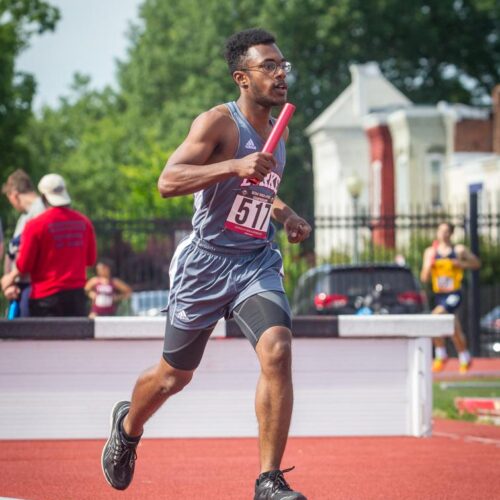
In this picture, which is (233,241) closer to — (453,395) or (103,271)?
(453,395)

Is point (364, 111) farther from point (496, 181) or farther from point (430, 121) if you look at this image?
point (496, 181)

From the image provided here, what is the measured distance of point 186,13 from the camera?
208 feet

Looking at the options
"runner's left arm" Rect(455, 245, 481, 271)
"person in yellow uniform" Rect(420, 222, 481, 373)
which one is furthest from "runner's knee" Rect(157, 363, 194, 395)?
"runner's left arm" Rect(455, 245, 481, 271)

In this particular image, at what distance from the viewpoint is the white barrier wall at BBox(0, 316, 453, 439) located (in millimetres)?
10305

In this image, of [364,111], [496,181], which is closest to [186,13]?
[364,111]

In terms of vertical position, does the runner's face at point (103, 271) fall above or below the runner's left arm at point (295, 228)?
below

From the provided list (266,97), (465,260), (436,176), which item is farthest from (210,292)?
(436,176)

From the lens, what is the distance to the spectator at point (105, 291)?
66.2ft

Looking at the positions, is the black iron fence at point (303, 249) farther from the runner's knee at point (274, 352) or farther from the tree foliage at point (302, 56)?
the tree foliage at point (302, 56)

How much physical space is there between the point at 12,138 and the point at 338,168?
23125mm

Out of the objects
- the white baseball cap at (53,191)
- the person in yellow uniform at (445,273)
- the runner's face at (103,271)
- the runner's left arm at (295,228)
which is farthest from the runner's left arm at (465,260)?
the runner's left arm at (295,228)

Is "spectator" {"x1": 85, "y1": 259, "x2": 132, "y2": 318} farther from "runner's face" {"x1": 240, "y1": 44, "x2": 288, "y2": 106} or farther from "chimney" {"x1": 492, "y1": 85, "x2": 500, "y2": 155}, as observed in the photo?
"chimney" {"x1": 492, "y1": 85, "x2": 500, "y2": 155}

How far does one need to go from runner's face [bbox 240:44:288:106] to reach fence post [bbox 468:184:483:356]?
1598cm

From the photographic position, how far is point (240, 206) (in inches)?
262
